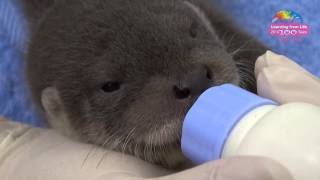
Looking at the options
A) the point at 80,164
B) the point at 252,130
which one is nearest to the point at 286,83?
the point at 252,130

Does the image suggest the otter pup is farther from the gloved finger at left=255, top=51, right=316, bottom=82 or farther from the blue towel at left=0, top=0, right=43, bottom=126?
the blue towel at left=0, top=0, right=43, bottom=126

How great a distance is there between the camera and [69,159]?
1208 mm

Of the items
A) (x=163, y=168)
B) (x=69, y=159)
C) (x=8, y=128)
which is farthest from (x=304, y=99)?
(x=8, y=128)

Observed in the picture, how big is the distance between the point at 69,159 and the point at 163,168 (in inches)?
7.8

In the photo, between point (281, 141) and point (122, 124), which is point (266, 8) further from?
point (281, 141)

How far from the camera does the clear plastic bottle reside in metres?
0.76

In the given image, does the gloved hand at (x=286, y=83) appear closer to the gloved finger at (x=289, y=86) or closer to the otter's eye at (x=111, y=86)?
the gloved finger at (x=289, y=86)

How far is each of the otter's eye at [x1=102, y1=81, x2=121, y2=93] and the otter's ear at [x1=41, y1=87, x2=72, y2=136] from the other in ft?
0.55

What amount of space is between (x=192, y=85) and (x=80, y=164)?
11.8 inches

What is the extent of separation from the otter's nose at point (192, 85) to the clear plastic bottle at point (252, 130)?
0.42 ft

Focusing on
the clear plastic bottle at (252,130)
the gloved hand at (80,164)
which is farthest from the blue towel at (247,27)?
the clear plastic bottle at (252,130)

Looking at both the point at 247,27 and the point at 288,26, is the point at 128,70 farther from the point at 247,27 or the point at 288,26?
the point at 288,26

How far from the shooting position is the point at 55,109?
138 centimetres

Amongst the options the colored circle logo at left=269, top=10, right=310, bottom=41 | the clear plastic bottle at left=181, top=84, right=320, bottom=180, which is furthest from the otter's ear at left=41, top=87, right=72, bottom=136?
the colored circle logo at left=269, top=10, right=310, bottom=41
